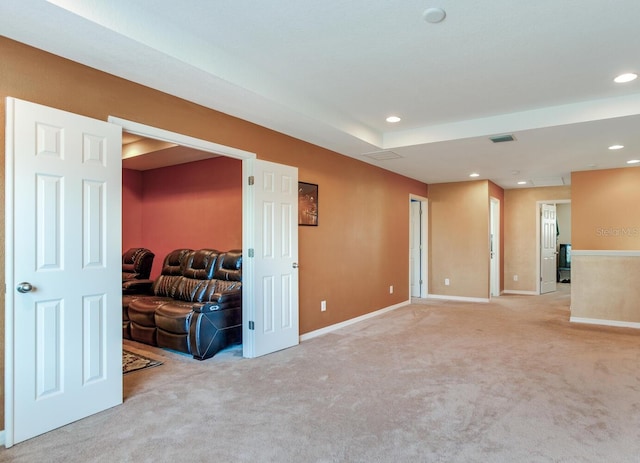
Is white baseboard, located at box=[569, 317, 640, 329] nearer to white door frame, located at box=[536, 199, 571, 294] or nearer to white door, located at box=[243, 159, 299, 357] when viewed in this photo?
white door frame, located at box=[536, 199, 571, 294]

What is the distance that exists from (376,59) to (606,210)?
516cm

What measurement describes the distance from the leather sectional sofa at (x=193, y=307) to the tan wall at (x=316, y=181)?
0.80 meters

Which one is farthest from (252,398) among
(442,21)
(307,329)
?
(442,21)

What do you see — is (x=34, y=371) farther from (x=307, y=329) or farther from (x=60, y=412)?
(x=307, y=329)

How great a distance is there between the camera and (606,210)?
6012 millimetres

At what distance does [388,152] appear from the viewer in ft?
16.6

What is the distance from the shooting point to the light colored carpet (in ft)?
7.04

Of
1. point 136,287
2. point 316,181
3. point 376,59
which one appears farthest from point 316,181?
point 136,287

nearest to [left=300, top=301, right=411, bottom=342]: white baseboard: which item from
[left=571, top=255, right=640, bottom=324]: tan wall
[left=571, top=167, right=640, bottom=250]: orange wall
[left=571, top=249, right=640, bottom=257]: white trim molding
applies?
[left=571, top=255, right=640, bottom=324]: tan wall

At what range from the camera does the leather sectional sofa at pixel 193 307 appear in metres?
3.84

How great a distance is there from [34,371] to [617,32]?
404cm

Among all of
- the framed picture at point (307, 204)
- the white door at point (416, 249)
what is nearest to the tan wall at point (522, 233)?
the white door at point (416, 249)

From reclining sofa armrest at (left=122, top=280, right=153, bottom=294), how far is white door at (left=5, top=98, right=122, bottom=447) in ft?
9.31

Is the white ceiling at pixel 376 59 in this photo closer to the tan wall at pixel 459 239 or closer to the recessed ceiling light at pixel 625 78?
the recessed ceiling light at pixel 625 78
